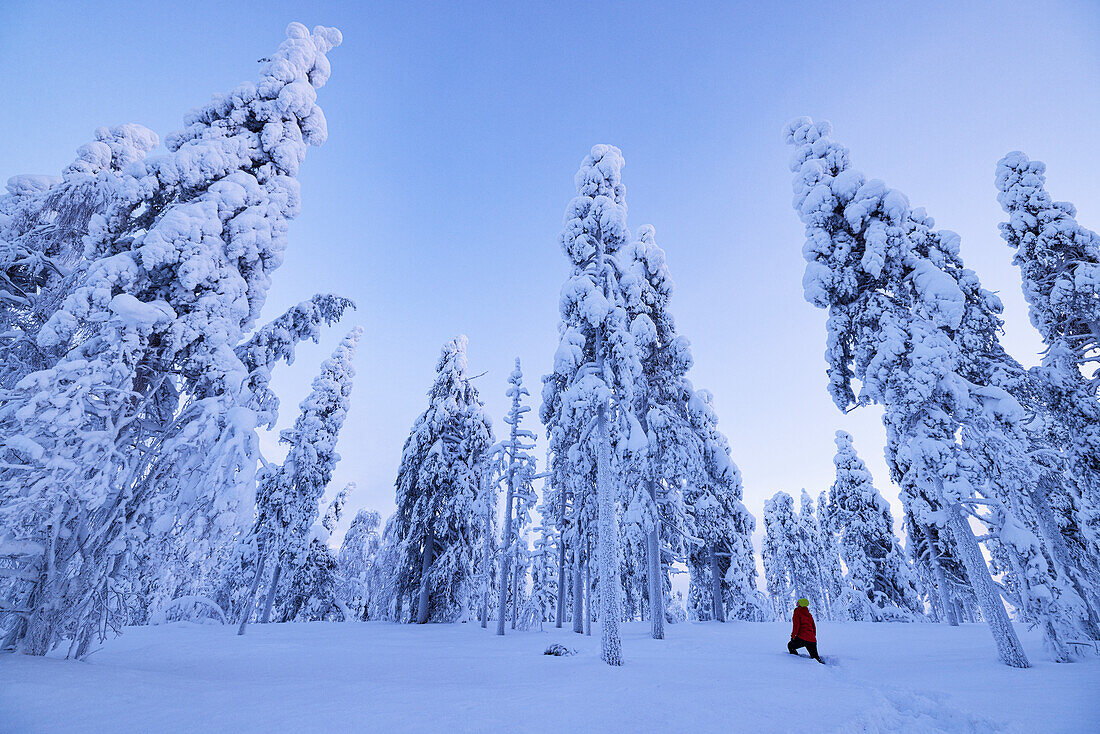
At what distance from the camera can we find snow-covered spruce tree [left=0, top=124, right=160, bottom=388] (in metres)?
9.25

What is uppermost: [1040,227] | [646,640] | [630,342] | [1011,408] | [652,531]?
[1040,227]

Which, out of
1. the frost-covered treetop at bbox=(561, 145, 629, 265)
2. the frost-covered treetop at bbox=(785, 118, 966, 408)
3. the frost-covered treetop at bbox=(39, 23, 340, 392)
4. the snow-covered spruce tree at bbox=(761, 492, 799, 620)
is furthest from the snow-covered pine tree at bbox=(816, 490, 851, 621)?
the frost-covered treetop at bbox=(39, 23, 340, 392)

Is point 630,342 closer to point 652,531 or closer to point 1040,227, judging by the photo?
point 652,531

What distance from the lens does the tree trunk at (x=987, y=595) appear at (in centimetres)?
909

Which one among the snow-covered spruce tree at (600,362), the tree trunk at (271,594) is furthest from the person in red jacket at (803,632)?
the tree trunk at (271,594)

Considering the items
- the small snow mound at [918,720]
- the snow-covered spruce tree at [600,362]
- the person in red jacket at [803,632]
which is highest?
the snow-covered spruce tree at [600,362]

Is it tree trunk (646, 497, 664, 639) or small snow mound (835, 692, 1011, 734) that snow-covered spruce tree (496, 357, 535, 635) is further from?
small snow mound (835, 692, 1011, 734)

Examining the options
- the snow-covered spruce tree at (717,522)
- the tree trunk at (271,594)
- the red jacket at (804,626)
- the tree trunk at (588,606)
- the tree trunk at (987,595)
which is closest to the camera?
the tree trunk at (987,595)

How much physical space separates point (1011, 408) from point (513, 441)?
1695 cm

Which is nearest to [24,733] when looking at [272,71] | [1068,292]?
[272,71]

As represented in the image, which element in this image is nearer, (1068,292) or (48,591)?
(48,591)

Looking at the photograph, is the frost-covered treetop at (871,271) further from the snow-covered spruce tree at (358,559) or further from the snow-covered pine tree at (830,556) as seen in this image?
the snow-covered spruce tree at (358,559)

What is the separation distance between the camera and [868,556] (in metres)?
Result: 26.2

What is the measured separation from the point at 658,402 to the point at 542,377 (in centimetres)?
699
